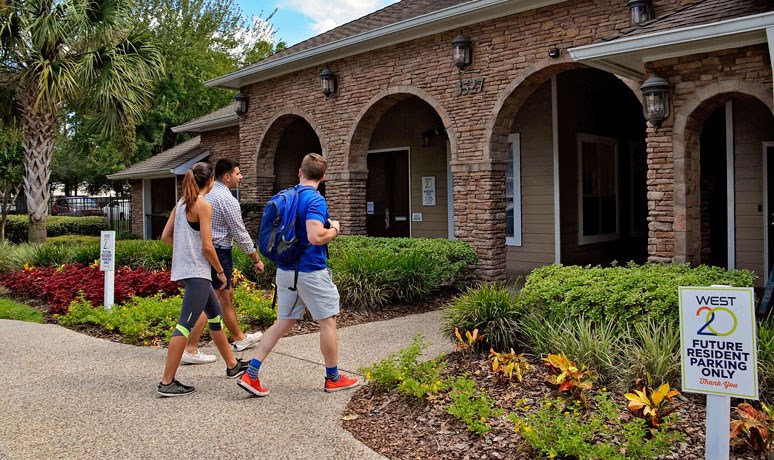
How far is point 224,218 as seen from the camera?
6.00 metres

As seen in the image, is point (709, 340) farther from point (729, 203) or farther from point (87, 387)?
point (729, 203)

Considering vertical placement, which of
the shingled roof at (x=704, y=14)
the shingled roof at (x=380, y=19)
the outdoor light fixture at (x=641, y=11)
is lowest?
the shingled roof at (x=704, y=14)

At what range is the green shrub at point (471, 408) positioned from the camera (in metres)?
4.19

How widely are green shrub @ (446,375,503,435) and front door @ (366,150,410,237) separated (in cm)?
1009

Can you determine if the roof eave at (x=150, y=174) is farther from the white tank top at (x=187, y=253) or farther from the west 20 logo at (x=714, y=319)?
the west 20 logo at (x=714, y=319)

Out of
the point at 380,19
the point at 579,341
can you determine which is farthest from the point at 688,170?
the point at 380,19

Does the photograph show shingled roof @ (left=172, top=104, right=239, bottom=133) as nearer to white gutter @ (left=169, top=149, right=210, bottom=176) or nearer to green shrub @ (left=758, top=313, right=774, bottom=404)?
white gutter @ (left=169, top=149, right=210, bottom=176)

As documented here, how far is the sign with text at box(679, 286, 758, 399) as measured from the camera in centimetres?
311

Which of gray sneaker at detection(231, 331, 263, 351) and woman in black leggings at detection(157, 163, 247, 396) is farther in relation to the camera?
gray sneaker at detection(231, 331, 263, 351)

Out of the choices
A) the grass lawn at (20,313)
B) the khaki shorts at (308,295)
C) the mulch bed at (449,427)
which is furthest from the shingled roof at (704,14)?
the grass lawn at (20,313)

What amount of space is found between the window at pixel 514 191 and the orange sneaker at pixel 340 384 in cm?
796

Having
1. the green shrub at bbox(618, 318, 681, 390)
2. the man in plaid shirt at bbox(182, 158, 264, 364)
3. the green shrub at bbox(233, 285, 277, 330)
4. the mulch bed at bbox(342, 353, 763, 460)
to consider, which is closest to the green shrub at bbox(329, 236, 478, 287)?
the green shrub at bbox(233, 285, 277, 330)

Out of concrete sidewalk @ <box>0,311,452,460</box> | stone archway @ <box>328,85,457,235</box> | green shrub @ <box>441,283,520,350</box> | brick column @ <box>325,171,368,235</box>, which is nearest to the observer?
concrete sidewalk @ <box>0,311,452,460</box>

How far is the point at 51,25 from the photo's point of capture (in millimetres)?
13055
